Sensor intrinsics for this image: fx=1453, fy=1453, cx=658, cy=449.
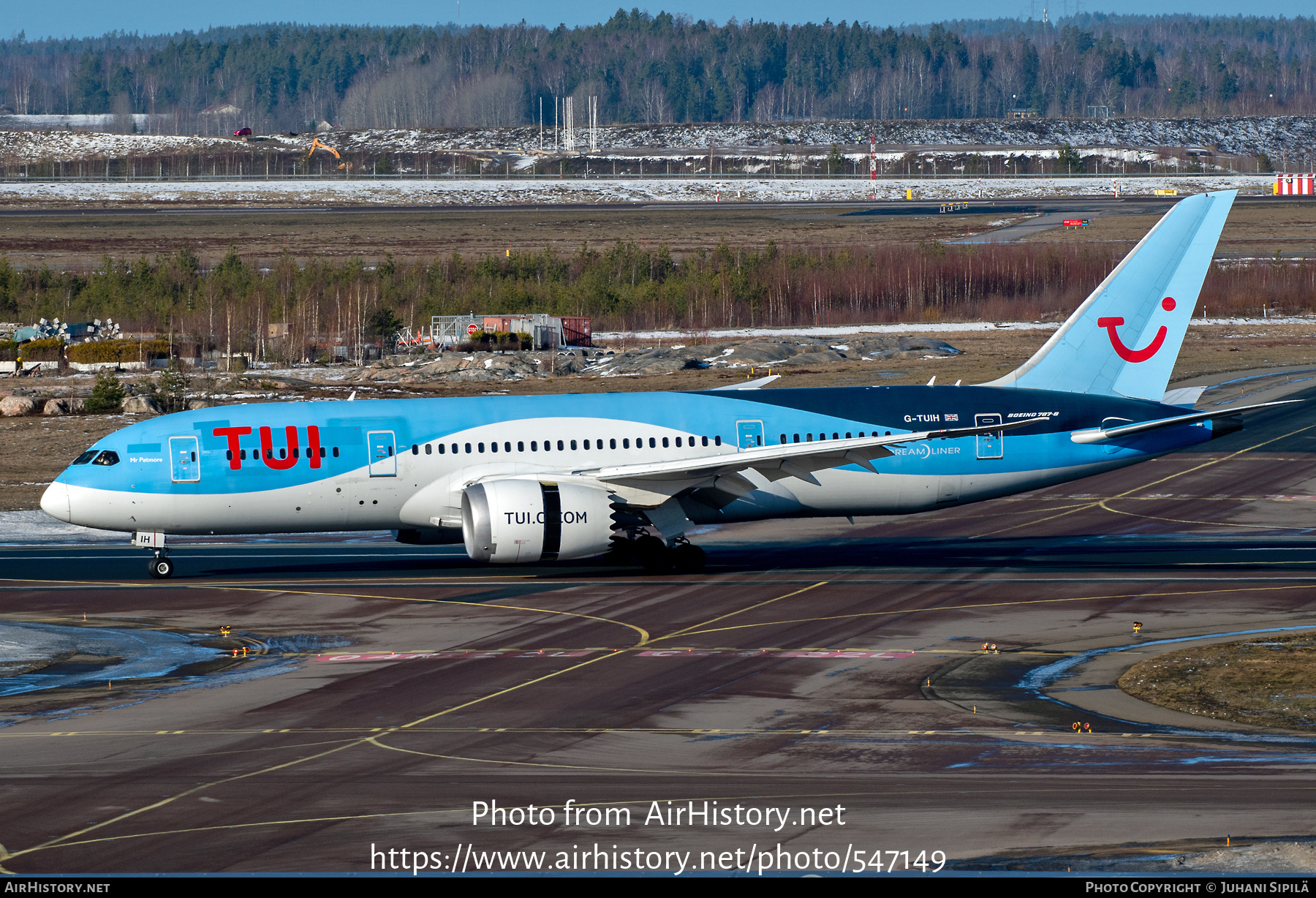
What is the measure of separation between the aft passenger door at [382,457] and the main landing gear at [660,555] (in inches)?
241

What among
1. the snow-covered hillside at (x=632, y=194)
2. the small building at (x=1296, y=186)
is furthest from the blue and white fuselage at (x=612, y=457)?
the small building at (x=1296, y=186)

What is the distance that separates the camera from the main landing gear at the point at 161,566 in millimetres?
38719

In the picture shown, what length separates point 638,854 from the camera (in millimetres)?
16922

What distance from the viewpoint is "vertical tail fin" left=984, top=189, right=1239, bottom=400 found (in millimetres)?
41000

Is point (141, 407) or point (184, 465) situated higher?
point (184, 465)

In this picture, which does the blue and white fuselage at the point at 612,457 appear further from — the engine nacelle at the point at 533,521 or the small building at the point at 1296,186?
the small building at the point at 1296,186

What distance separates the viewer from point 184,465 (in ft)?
123

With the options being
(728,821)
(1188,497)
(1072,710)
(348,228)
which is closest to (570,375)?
(1188,497)

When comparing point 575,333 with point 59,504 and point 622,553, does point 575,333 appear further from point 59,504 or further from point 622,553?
point 59,504

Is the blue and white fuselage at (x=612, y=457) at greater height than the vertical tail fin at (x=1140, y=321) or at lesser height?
lesser

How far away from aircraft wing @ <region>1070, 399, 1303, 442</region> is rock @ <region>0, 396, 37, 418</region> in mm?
48778

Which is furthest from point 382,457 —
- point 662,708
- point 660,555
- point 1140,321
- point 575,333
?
point 575,333

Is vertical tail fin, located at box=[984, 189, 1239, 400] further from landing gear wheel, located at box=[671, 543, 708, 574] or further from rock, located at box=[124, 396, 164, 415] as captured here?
rock, located at box=[124, 396, 164, 415]

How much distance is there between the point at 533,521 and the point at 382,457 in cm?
490
